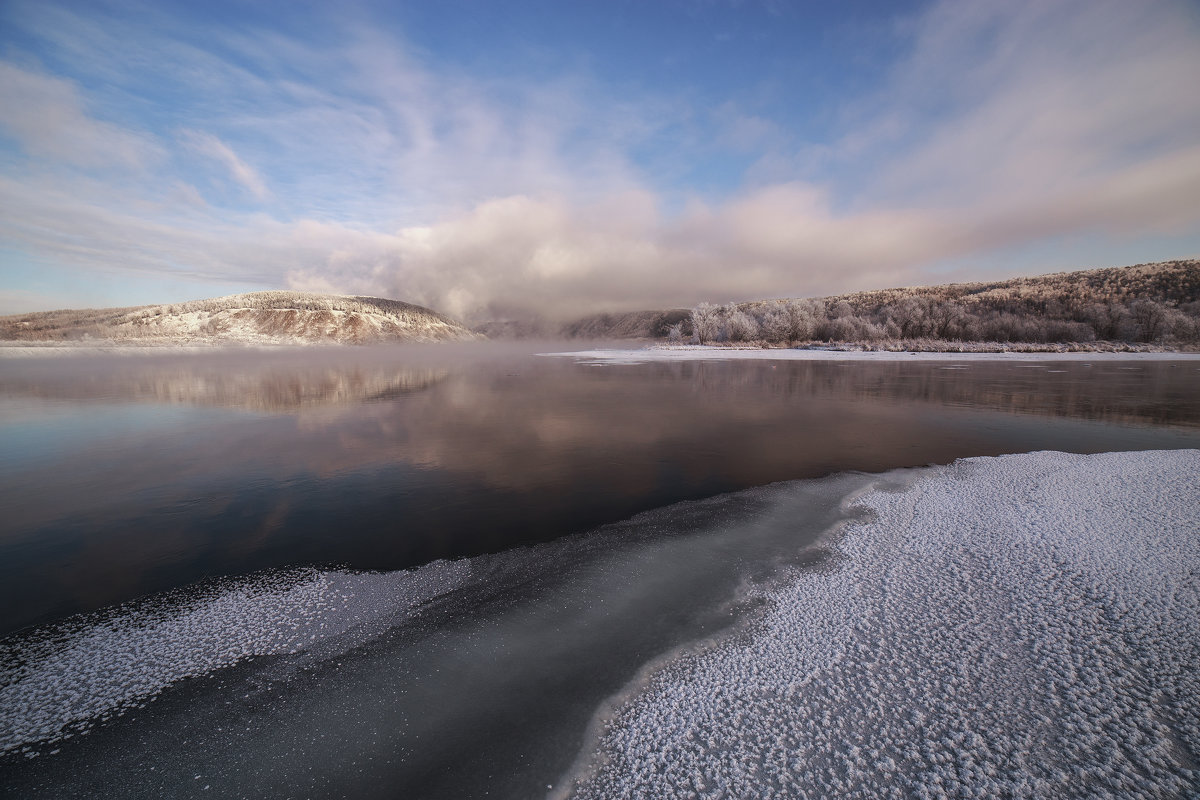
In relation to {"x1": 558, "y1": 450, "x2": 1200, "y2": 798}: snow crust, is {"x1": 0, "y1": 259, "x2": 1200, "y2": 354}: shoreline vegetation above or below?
above

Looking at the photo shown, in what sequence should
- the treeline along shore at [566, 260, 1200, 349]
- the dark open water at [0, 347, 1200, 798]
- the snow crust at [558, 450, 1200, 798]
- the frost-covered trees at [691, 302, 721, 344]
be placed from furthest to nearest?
the frost-covered trees at [691, 302, 721, 344] → the treeline along shore at [566, 260, 1200, 349] → the dark open water at [0, 347, 1200, 798] → the snow crust at [558, 450, 1200, 798]

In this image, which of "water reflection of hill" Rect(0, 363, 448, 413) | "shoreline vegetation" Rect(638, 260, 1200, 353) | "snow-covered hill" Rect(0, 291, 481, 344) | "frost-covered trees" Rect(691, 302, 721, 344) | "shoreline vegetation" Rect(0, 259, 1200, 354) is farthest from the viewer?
"snow-covered hill" Rect(0, 291, 481, 344)

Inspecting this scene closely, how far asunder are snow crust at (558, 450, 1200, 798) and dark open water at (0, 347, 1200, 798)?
2.00 ft

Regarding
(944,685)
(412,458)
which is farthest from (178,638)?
(944,685)

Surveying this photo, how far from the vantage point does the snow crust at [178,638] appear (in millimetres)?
3943

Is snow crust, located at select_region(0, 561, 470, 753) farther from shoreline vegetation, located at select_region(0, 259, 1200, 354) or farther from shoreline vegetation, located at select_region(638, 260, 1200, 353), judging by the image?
shoreline vegetation, located at select_region(638, 260, 1200, 353)

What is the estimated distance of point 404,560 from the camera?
6.40 m

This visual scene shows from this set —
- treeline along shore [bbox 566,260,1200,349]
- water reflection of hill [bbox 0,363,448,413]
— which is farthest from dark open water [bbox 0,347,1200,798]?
treeline along shore [bbox 566,260,1200,349]

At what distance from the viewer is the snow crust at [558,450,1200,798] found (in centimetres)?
315

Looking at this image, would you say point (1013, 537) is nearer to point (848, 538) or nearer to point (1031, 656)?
point (848, 538)

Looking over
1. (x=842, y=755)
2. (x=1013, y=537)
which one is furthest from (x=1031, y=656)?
(x=1013, y=537)

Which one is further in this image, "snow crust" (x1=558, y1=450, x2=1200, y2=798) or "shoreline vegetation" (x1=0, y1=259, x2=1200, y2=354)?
"shoreline vegetation" (x1=0, y1=259, x2=1200, y2=354)

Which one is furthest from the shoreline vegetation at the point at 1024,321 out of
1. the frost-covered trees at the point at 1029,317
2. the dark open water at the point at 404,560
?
the dark open water at the point at 404,560

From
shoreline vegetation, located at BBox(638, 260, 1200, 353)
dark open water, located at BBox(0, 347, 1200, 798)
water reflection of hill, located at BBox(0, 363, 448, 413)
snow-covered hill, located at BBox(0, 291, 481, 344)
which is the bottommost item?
dark open water, located at BBox(0, 347, 1200, 798)
